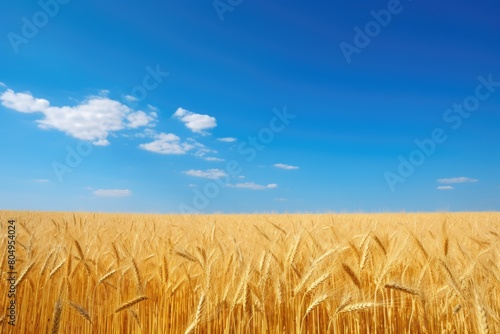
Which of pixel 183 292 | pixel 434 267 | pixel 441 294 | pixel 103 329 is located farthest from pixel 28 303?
pixel 434 267

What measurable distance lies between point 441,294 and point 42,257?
3.42 meters

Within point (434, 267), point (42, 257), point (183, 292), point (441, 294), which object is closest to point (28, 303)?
point (42, 257)

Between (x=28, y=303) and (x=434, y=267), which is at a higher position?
(x=434, y=267)

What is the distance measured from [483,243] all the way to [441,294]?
5.45ft

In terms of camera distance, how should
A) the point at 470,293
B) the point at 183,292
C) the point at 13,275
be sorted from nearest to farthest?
the point at 470,293, the point at 183,292, the point at 13,275

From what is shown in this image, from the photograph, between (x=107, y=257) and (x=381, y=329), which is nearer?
(x=381, y=329)

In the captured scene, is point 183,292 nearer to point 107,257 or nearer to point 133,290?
point 133,290

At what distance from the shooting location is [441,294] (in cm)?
243

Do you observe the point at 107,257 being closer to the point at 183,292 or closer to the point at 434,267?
the point at 183,292

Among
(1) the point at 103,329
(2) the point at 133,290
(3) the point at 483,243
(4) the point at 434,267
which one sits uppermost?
(3) the point at 483,243

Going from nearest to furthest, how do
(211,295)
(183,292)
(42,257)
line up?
(211,295) < (183,292) < (42,257)

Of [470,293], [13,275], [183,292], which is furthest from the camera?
[13,275]

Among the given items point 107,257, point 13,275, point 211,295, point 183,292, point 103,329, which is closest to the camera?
point 211,295

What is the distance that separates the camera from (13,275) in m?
2.90
